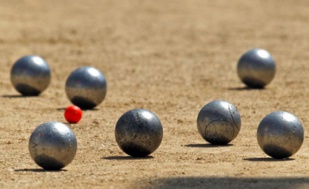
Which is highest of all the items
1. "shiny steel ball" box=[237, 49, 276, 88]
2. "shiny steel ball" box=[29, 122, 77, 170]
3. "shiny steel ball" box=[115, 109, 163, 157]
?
"shiny steel ball" box=[237, 49, 276, 88]

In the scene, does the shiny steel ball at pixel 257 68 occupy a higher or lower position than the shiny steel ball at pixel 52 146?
higher

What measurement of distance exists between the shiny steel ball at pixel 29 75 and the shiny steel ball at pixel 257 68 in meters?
4.82

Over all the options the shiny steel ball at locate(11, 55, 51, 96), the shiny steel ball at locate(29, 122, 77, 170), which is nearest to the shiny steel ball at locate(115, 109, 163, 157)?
the shiny steel ball at locate(29, 122, 77, 170)

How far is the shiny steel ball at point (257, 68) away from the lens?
23484mm

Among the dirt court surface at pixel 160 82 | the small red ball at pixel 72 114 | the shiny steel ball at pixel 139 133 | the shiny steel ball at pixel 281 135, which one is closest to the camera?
the dirt court surface at pixel 160 82

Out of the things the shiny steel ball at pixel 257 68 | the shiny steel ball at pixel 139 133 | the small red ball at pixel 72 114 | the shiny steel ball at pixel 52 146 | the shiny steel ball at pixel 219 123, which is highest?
the shiny steel ball at pixel 257 68

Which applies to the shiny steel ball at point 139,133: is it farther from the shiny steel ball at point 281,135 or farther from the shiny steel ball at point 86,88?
the shiny steel ball at point 86,88

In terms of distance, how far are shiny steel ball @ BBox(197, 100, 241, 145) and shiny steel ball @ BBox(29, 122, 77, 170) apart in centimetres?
300

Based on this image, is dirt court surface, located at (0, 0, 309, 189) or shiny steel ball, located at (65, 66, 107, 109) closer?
dirt court surface, located at (0, 0, 309, 189)

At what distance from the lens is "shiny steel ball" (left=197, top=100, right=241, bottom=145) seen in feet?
52.6

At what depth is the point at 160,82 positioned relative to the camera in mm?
25000

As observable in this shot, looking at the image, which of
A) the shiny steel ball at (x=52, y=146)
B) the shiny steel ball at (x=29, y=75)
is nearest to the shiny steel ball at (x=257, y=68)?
the shiny steel ball at (x=29, y=75)

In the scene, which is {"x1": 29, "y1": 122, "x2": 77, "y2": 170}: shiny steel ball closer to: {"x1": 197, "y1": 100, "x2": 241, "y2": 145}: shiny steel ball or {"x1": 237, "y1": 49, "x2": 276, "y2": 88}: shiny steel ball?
{"x1": 197, "y1": 100, "x2": 241, "y2": 145}: shiny steel ball

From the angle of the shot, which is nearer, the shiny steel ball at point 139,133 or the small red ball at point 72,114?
the shiny steel ball at point 139,133
